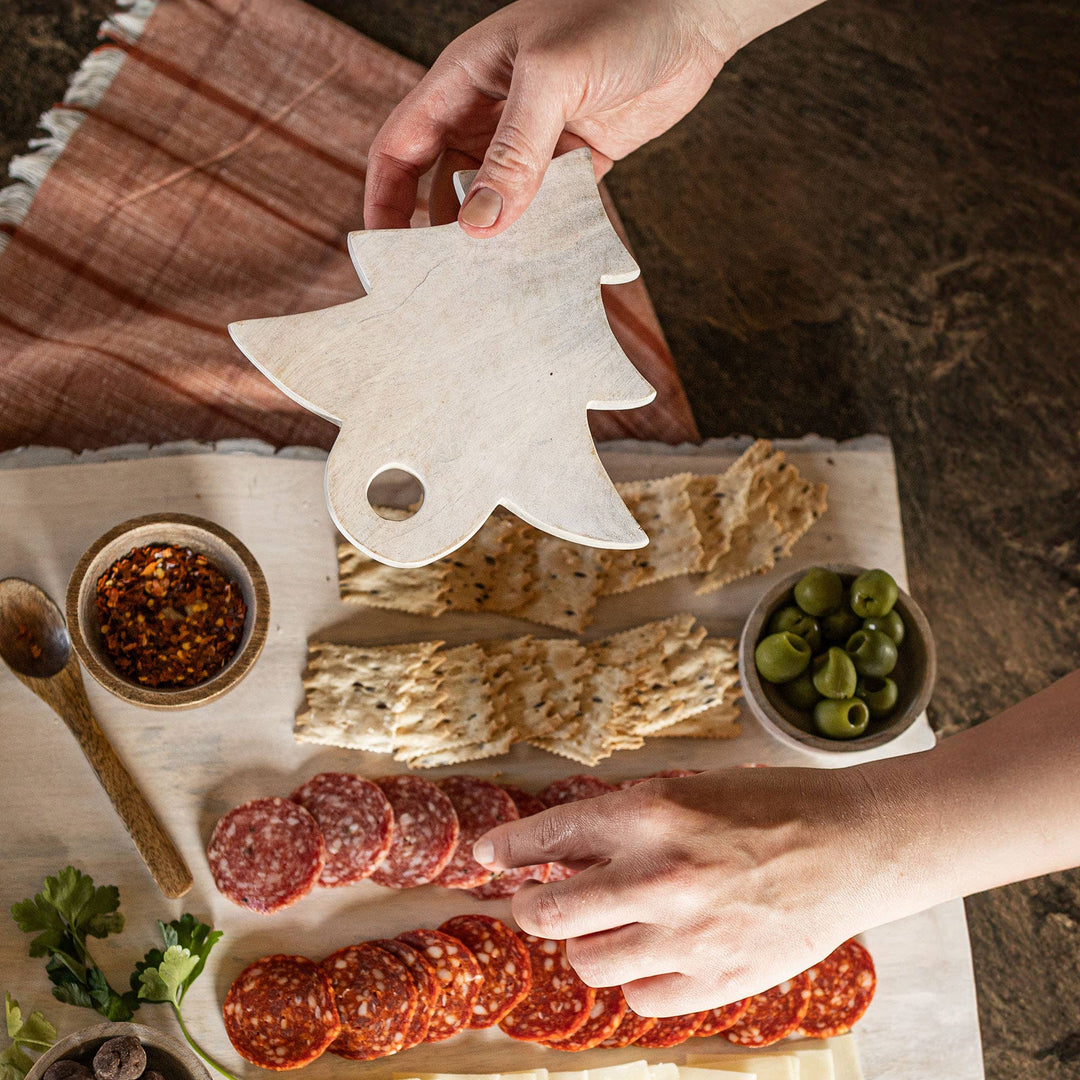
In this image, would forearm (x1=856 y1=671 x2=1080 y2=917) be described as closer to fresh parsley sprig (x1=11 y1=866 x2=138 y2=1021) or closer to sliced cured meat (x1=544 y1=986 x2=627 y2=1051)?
sliced cured meat (x1=544 y1=986 x2=627 y2=1051)

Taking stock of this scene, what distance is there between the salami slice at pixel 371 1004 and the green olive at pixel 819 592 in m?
0.93

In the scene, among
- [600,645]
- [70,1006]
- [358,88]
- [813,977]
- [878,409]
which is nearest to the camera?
[70,1006]

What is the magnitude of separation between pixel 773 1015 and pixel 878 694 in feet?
1.99

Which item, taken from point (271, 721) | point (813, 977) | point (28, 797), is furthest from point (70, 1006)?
point (813, 977)

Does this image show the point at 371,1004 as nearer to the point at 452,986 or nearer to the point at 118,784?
the point at 452,986

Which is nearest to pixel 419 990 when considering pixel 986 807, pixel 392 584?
pixel 392 584

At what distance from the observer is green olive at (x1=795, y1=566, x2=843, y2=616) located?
1.71 metres

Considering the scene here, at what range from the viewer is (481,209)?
133 centimetres

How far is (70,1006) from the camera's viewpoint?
5.29 ft

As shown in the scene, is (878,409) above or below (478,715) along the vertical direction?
above

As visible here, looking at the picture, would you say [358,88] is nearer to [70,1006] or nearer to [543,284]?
[543,284]

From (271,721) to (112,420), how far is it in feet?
2.32

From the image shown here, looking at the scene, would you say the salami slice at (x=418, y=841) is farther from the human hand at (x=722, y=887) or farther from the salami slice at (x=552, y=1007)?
the human hand at (x=722, y=887)

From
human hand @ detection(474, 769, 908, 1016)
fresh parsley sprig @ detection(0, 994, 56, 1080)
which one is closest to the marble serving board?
fresh parsley sprig @ detection(0, 994, 56, 1080)
